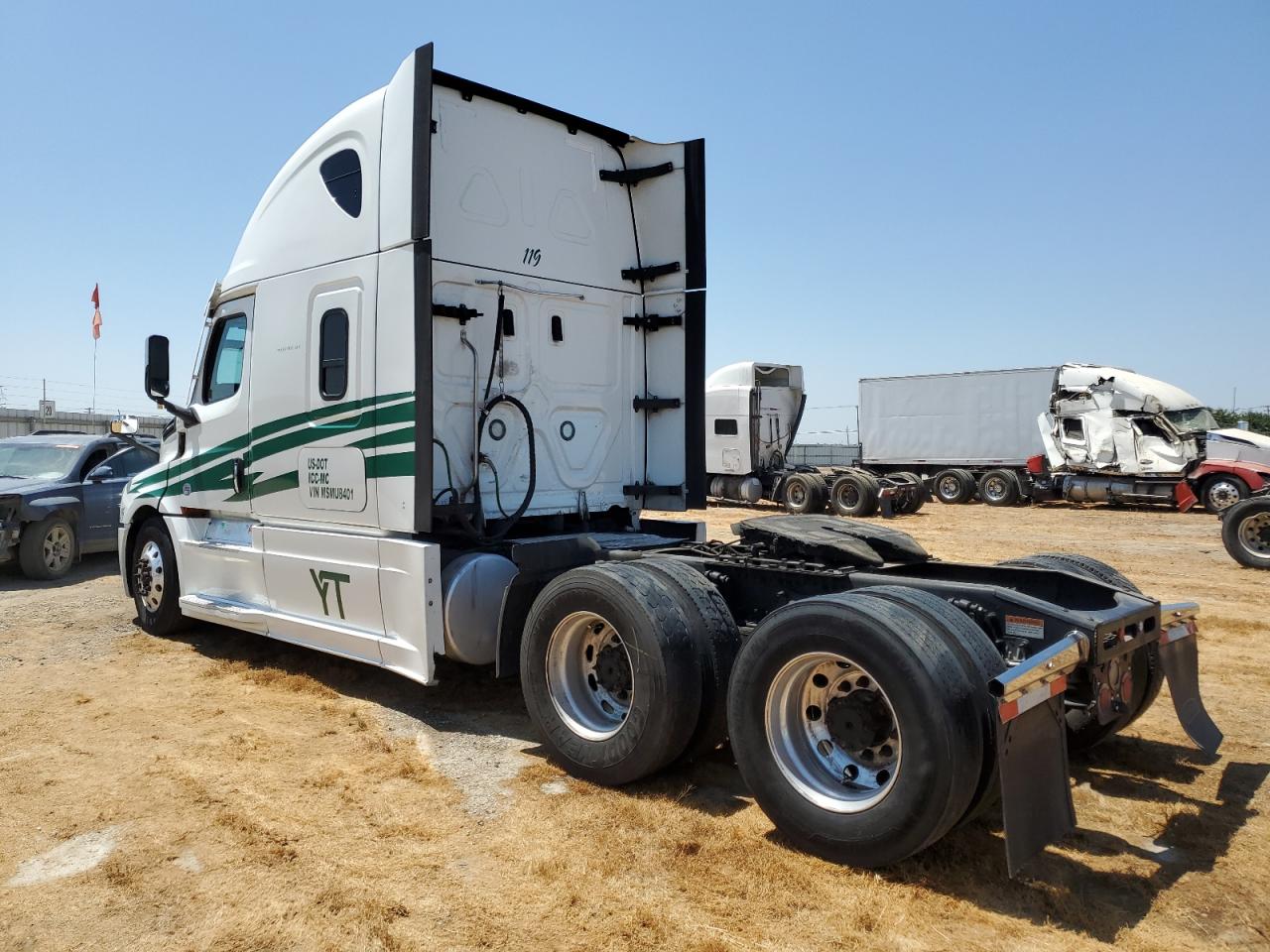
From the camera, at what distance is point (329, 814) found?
417cm

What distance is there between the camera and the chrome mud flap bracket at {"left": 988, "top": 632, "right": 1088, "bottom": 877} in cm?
309

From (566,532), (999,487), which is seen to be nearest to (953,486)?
(999,487)

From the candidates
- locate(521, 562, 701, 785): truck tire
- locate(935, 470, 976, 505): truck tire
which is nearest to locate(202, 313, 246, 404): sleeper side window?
locate(521, 562, 701, 785): truck tire

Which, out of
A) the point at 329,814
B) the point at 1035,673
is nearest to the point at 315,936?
the point at 329,814

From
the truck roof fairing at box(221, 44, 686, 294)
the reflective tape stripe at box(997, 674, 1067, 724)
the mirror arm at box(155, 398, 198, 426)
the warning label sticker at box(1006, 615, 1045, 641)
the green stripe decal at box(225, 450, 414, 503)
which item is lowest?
the reflective tape stripe at box(997, 674, 1067, 724)

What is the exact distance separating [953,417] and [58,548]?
72.7 feet

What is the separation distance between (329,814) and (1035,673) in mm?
3051

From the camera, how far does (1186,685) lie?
428 cm

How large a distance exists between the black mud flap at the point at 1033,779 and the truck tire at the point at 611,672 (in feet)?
4.90

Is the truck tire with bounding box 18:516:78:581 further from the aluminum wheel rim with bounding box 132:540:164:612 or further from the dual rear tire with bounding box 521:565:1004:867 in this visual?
the dual rear tire with bounding box 521:565:1004:867

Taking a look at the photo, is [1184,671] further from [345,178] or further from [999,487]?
[999,487]

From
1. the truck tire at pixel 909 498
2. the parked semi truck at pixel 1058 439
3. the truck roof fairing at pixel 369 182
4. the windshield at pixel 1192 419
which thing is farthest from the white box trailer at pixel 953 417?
the truck roof fairing at pixel 369 182

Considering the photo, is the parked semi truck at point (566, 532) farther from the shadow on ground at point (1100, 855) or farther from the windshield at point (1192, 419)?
the windshield at point (1192, 419)

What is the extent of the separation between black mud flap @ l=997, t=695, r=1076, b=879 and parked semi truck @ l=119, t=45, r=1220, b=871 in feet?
0.05
